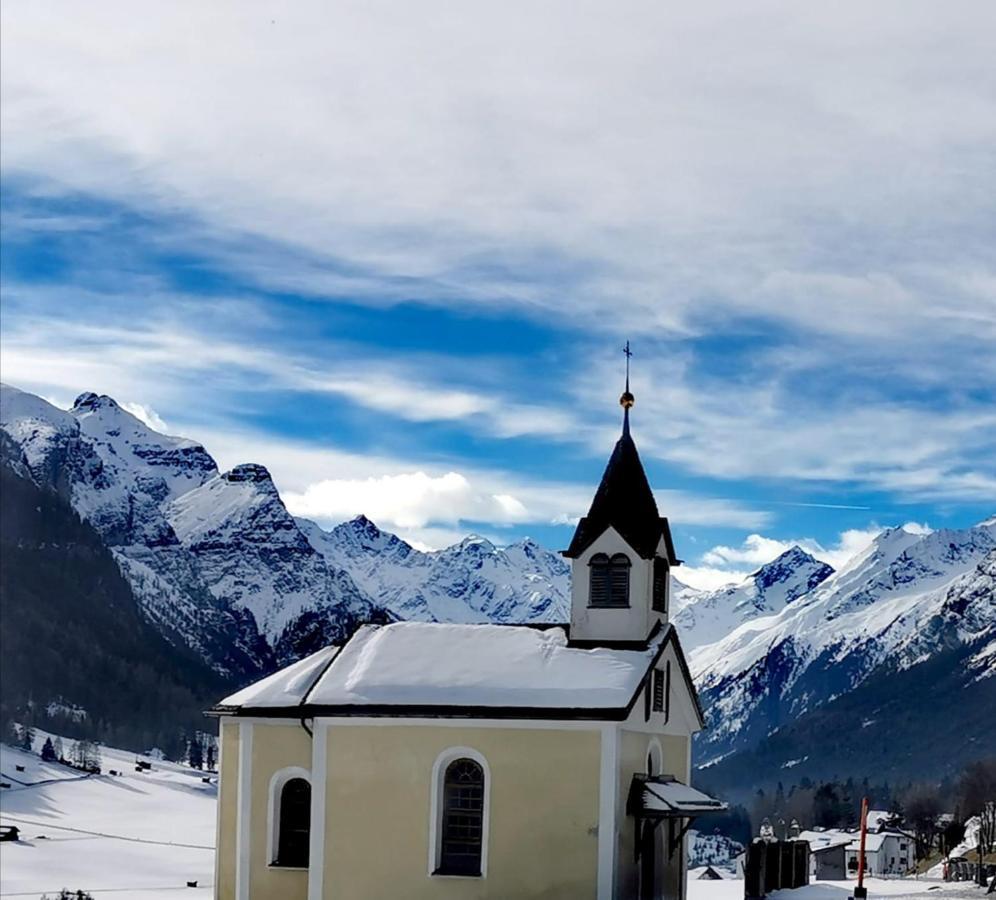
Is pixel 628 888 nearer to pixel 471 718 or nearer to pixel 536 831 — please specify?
pixel 536 831

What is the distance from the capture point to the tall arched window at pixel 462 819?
4216 centimetres

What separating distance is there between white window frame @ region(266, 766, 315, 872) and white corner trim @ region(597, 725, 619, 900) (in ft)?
27.3

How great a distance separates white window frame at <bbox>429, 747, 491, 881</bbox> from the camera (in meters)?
41.9

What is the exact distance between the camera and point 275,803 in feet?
147

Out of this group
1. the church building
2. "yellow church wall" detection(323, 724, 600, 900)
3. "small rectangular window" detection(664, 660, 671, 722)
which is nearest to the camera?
"yellow church wall" detection(323, 724, 600, 900)

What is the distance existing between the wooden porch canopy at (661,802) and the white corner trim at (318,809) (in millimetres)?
7894

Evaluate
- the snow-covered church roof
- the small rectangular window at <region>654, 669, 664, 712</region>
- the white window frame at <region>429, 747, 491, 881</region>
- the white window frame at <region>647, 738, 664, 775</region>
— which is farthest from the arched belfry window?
the white window frame at <region>429, 747, 491, 881</region>

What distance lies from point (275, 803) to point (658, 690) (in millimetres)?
10823

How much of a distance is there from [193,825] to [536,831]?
422 ft

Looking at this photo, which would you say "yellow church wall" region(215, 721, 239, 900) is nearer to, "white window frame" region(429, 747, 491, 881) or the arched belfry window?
"white window frame" region(429, 747, 491, 881)

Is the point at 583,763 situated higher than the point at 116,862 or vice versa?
the point at 583,763

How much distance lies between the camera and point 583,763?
136 ft

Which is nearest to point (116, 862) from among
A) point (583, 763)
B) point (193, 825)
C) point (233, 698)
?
point (193, 825)

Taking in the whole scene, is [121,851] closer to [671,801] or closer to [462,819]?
[462,819]
